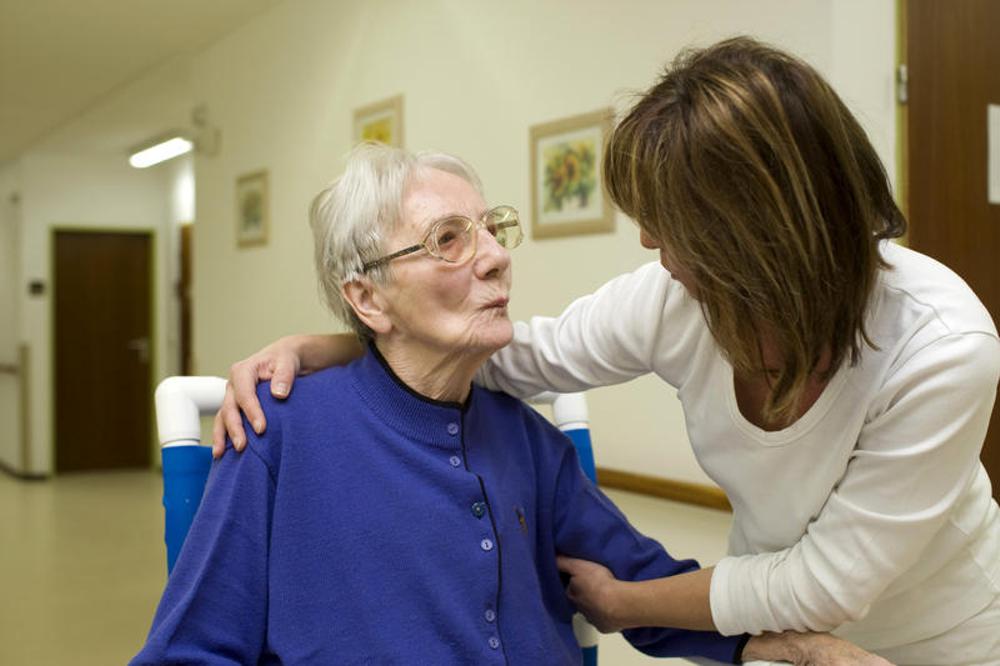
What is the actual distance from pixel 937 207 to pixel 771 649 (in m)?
1.55

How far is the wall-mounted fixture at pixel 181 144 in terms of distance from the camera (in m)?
5.59

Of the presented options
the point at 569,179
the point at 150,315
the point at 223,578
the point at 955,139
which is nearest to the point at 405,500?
the point at 223,578

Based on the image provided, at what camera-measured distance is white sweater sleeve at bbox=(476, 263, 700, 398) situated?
4.31ft

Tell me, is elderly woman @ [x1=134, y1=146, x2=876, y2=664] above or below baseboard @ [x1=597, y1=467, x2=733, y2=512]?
above

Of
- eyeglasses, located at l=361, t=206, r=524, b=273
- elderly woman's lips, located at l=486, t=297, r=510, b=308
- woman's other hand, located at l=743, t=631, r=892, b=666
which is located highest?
eyeglasses, located at l=361, t=206, r=524, b=273

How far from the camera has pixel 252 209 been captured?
513 centimetres

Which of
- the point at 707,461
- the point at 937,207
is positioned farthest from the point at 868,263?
the point at 937,207

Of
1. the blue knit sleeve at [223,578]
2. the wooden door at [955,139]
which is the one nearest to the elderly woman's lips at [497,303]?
the blue knit sleeve at [223,578]

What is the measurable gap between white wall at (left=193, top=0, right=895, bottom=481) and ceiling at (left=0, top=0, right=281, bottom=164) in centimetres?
18

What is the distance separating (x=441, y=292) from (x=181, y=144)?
22.7 feet

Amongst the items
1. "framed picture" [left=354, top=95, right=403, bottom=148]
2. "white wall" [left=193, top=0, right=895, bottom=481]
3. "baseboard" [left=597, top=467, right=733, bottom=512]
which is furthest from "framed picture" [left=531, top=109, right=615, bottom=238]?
"framed picture" [left=354, top=95, right=403, bottom=148]

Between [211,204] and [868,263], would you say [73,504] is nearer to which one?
[211,204]

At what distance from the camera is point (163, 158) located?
824 centimetres

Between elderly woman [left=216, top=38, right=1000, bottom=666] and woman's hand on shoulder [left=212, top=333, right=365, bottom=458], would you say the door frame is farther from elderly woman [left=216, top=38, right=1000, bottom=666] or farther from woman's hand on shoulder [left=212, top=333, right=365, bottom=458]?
elderly woman [left=216, top=38, right=1000, bottom=666]
